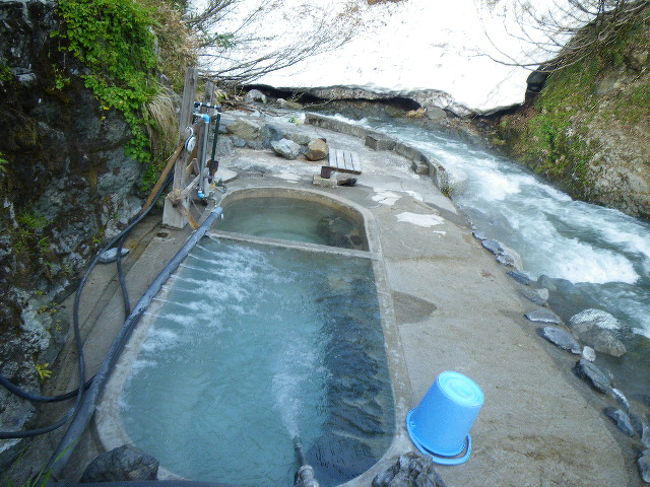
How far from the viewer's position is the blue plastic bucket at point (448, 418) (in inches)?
93.0

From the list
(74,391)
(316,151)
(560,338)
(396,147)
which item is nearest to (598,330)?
(560,338)

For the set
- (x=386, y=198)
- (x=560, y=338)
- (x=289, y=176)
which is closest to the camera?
(x=560, y=338)

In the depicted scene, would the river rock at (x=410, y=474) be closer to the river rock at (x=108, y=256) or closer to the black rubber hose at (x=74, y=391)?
the black rubber hose at (x=74, y=391)

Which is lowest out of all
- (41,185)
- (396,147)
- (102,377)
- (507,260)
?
(102,377)

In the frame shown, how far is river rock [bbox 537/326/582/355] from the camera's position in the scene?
3.77 meters

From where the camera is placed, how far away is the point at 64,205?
354cm

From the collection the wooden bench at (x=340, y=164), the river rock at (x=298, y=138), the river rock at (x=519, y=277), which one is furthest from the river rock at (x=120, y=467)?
the river rock at (x=298, y=138)

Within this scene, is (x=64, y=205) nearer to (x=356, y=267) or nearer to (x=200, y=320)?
(x=200, y=320)

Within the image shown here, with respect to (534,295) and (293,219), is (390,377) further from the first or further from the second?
(293,219)

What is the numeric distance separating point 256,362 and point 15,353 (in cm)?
156

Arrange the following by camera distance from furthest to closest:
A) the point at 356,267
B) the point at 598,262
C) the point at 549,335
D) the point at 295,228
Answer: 1. the point at 598,262
2. the point at 295,228
3. the point at 356,267
4. the point at 549,335

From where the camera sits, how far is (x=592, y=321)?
4.80 m

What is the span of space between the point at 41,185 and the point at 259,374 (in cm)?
226

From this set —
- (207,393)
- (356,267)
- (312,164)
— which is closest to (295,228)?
(356,267)
